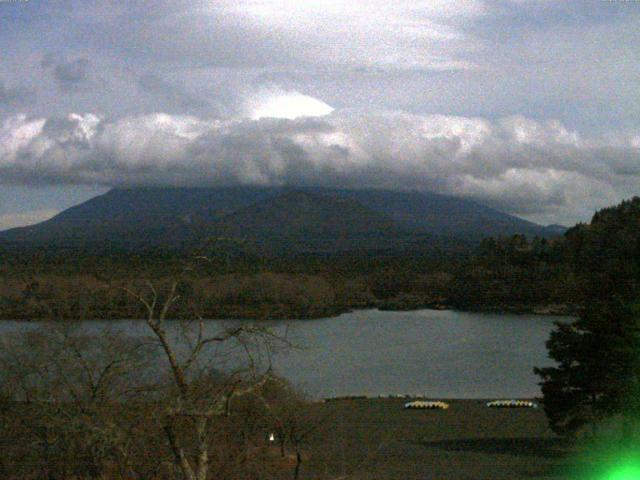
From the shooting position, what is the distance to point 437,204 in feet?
624

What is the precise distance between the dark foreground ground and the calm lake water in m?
1.90

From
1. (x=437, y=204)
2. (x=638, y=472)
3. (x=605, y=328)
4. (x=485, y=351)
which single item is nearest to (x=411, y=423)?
(x=605, y=328)

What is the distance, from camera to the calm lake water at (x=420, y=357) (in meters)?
28.3

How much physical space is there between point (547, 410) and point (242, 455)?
1090 centimetres

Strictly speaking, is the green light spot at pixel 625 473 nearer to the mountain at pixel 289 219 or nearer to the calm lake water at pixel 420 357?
the calm lake water at pixel 420 357

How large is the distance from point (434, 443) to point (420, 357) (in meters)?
16.5

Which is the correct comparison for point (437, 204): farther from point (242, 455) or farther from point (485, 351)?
point (242, 455)

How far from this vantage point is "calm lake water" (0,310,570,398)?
2830cm

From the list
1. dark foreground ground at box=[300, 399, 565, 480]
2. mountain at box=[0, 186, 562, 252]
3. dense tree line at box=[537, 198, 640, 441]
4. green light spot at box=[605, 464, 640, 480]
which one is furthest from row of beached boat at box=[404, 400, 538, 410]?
mountain at box=[0, 186, 562, 252]

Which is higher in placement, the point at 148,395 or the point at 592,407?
the point at 148,395

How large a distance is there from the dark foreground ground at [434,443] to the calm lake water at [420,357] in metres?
1.90

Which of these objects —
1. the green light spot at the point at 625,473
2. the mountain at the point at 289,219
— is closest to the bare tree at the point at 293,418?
the green light spot at the point at 625,473

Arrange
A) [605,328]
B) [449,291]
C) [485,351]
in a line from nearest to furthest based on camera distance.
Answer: [605,328] → [485,351] → [449,291]

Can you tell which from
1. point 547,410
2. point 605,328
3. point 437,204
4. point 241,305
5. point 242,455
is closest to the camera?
point 242,455
